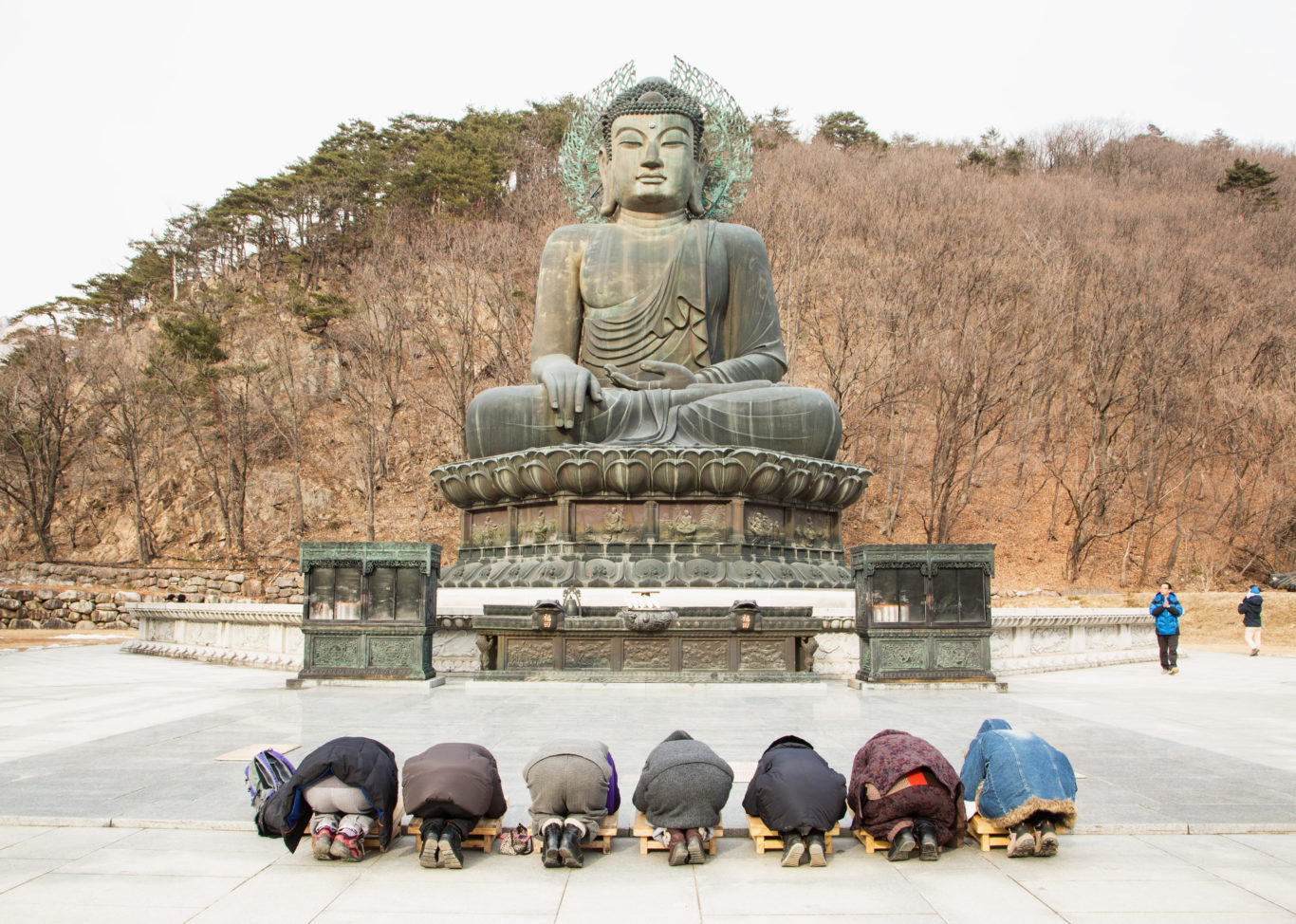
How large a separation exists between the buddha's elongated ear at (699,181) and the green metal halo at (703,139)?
82mm

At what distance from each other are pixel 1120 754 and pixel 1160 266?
91.0 feet

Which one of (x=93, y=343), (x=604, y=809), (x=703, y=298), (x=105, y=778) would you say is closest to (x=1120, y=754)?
(x=604, y=809)

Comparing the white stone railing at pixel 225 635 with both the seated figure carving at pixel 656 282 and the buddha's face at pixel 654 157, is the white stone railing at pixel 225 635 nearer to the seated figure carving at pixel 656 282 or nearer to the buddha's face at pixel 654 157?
the seated figure carving at pixel 656 282

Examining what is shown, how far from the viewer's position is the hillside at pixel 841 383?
2538 cm

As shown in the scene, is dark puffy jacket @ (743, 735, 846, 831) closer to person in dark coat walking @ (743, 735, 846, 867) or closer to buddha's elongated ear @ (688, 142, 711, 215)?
person in dark coat walking @ (743, 735, 846, 867)

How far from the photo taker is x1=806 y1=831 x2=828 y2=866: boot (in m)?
3.20

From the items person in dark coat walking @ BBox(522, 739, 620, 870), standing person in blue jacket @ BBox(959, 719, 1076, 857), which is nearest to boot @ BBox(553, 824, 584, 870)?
person in dark coat walking @ BBox(522, 739, 620, 870)

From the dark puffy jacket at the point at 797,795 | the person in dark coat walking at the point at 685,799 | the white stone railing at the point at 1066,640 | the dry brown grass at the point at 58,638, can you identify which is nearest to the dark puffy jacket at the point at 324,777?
the person in dark coat walking at the point at 685,799

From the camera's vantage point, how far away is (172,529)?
29.0 meters

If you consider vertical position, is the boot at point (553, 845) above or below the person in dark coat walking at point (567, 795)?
below

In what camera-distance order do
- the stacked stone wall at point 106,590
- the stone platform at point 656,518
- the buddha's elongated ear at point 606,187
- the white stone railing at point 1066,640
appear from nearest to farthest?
1. the white stone railing at point 1066,640
2. the stone platform at point 656,518
3. the buddha's elongated ear at point 606,187
4. the stacked stone wall at point 106,590

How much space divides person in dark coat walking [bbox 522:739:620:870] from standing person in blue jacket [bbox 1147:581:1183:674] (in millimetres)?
7858

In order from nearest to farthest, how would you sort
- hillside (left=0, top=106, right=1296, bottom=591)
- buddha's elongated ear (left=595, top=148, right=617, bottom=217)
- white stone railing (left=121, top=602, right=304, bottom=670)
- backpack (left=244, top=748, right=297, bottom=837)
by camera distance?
backpack (left=244, top=748, right=297, bottom=837)
white stone railing (left=121, top=602, right=304, bottom=670)
buddha's elongated ear (left=595, top=148, right=617, bottom=217)
hillside (left=0, top=106, right=1296, bottom=591)

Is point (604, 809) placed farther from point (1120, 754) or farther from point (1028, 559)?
point (1028, 559)
